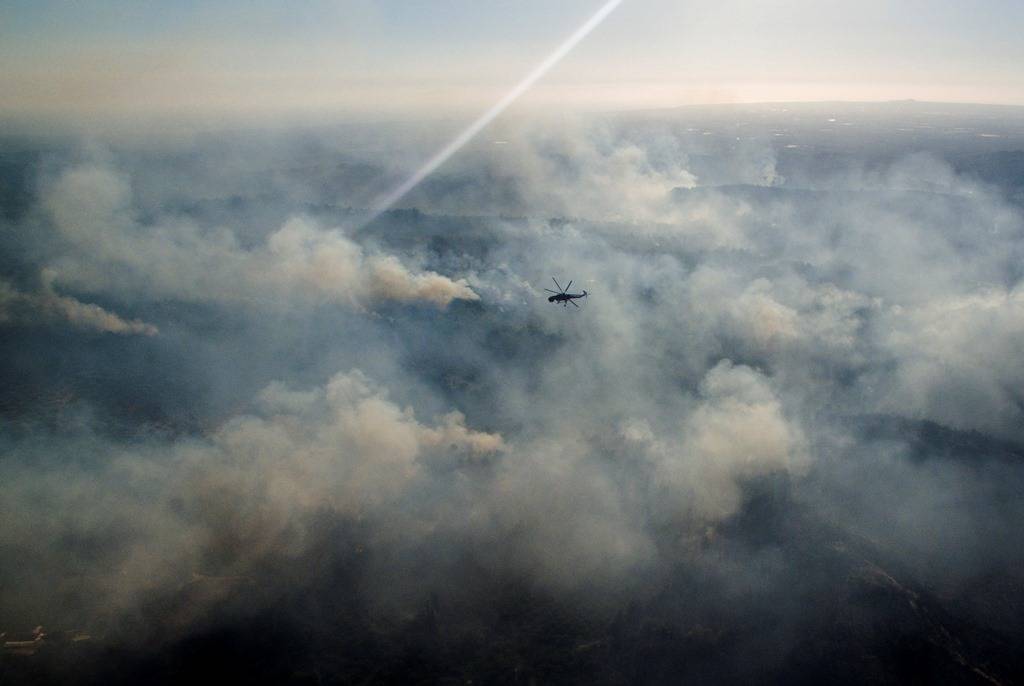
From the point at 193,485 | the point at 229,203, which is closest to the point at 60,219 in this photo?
the point at 229,203

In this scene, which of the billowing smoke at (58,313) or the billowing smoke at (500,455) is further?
the billowing smoke at (58,313)

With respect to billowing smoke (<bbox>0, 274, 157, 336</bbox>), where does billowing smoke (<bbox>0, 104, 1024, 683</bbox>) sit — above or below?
below

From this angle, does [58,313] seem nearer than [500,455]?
No

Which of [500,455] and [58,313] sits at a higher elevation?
[58,313]

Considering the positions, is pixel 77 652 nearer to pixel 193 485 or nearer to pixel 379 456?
pixel 193 485

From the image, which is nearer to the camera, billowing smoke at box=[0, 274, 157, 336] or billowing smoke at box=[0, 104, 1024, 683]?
billowing smoke at box=[0, 104, 1024, 683]

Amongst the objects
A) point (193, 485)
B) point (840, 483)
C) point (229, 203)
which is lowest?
point (840, 483)

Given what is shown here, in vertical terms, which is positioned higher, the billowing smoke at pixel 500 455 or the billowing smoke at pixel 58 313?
the billowing smoke at pixel 58 313

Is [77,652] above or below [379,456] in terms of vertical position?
below
